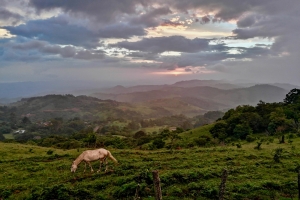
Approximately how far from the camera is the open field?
540 inches

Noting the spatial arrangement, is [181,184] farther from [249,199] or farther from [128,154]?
[128,154]

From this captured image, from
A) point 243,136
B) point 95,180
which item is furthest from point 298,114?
point 95,180

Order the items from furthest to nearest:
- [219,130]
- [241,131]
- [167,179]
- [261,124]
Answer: [219,130], [261,124], [241,131], [167,179]

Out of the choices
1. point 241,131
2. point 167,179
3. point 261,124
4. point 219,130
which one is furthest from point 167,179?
point 261,124

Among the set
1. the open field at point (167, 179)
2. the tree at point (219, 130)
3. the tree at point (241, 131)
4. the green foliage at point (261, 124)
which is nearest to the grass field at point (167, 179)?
the open field at point (167, 179)

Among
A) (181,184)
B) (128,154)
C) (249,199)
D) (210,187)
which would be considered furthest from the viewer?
(128,154)

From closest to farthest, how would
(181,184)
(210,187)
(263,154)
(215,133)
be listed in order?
1. (210,187)
2. (181,184)
3. (263,154)
4. (215,133)

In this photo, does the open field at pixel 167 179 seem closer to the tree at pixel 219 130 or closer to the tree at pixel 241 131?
the tree at pixel 241 131

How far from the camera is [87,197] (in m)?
13.6

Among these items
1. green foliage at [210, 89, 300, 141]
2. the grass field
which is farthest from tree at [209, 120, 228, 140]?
the grass field

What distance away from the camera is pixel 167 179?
15.7 meters

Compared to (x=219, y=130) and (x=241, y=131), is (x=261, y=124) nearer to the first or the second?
(x=241, y=131)

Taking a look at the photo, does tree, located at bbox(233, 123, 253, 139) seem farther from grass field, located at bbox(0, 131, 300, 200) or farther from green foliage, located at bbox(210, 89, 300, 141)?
→ grass field, located at bbox(0, 131, 300, 200)

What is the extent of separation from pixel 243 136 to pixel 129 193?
39.8m
